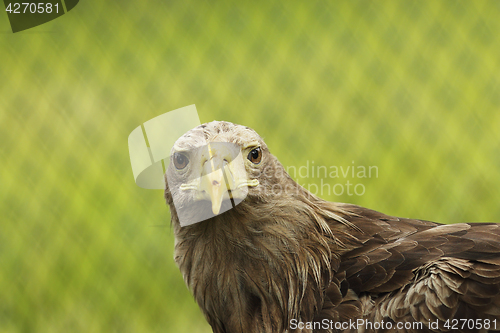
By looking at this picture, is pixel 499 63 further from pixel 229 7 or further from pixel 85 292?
pixel 85 292

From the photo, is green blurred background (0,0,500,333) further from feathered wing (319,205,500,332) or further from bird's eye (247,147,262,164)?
feathered wing (319,205,500,332)

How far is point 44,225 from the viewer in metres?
3.00

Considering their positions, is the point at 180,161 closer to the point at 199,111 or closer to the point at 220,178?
the point at 220,178

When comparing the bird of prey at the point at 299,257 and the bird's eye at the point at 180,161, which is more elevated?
the bird's eye at the point at 180,161

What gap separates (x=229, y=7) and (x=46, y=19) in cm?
107

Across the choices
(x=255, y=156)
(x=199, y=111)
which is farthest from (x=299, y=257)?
(x=199, y=111)

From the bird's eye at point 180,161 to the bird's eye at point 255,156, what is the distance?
0.68ft

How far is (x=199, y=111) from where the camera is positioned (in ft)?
9.48

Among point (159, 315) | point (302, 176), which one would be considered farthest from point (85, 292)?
point (302, 176)

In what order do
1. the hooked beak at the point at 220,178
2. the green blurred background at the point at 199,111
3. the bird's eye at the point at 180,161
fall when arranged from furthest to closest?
the green blurred background at the point at 199,111
the bird's eye at the point at 180,161
the hooked beak at the point at 220,178

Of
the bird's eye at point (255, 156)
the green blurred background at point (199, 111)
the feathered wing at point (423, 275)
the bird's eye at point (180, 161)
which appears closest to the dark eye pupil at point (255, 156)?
the bird's eye at point (255, 156)

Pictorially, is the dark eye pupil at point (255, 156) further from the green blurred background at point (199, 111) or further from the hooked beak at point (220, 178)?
the green blurred background at point (199, 111)

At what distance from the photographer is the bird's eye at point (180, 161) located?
4.85 feet

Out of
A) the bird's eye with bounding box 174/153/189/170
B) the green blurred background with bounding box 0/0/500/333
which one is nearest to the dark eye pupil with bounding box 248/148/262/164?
the bird's eye with bounding box 174/153/189/170
